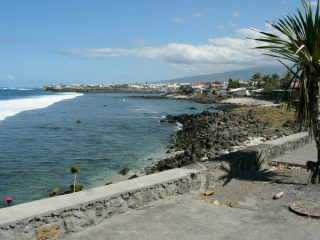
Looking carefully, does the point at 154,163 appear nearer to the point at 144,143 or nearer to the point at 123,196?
the point at 144,143

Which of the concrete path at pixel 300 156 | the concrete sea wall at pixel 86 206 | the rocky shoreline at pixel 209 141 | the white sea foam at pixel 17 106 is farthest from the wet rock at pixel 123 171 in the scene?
the white sea foam at pixel 17 106

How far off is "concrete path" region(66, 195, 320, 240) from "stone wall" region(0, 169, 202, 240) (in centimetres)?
11

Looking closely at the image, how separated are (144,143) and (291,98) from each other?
751 inches

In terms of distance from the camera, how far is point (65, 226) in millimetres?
4480

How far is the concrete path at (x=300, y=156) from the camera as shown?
844 centimetres

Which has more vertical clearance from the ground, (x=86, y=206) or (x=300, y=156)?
(x=86, y=206)

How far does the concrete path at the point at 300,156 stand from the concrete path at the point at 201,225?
9.81ft

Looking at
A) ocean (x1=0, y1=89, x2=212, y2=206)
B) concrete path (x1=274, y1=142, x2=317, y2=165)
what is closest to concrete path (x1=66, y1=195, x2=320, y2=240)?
concrete path (x1=274, y1=142, x2=317, y2=165)

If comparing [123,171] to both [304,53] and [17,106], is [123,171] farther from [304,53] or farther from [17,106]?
[17,106]

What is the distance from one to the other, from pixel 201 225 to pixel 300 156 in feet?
15.7

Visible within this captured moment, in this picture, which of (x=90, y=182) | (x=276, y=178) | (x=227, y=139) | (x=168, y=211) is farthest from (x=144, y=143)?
(x=168, y=211)

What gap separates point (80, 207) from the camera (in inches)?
183

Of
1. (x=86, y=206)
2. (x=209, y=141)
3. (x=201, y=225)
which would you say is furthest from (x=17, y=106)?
(x=201, y=225)

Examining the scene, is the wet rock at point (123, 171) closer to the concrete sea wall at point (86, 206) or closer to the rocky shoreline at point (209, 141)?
the rocky shoreline at point (209, 141)
